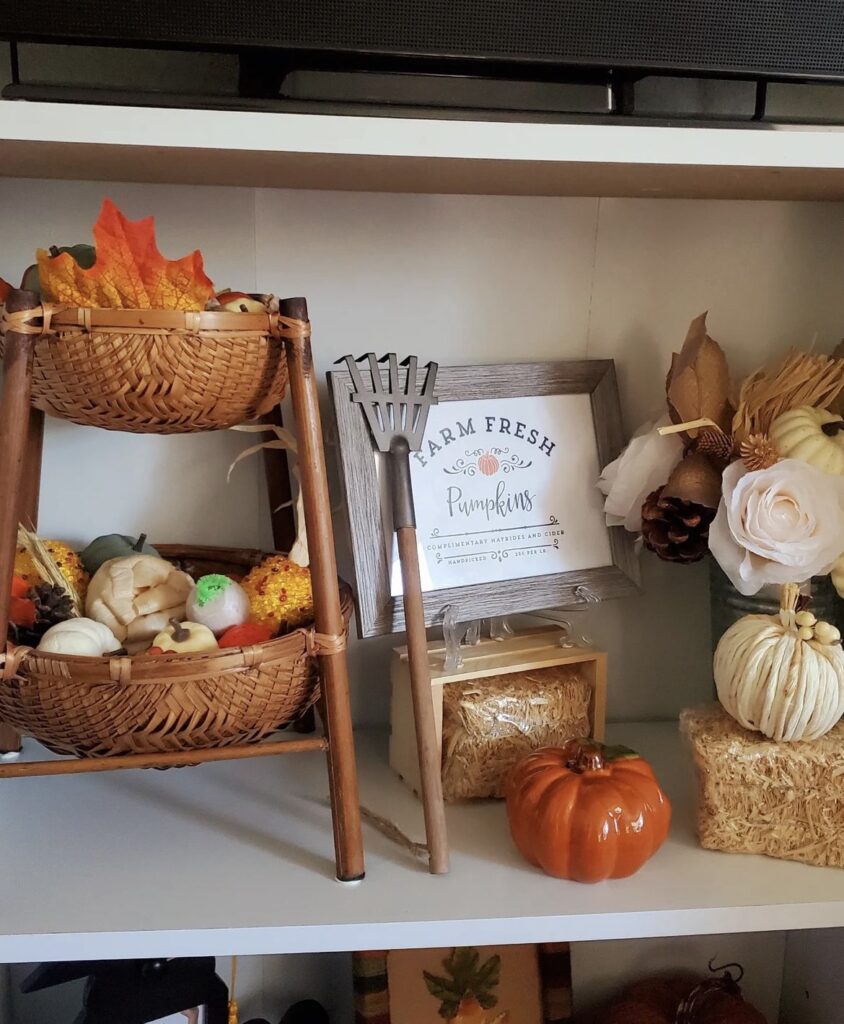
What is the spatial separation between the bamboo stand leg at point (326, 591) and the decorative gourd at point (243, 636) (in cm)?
5

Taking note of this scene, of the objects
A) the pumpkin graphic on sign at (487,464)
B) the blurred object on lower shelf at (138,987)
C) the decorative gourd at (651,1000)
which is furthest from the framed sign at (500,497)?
the decorative gourd at (651,1000)

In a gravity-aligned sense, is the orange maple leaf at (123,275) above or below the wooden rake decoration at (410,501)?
above

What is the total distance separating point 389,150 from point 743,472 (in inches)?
16.9

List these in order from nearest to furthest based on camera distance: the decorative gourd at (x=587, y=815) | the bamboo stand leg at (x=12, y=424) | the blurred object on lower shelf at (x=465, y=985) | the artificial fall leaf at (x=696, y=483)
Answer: the bamboo stand leg at (x=12, y=424), the decorative gourd at (x=587, y=815), the artificial fall leaf at (x=696, y=483), the blurred object on lower shelf at (x=465, y=985)

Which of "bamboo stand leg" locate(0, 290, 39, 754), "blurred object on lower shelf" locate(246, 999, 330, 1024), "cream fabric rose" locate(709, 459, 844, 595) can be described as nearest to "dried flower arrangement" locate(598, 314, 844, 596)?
"cream fabric rose" locate(709, 459, 844, 595)

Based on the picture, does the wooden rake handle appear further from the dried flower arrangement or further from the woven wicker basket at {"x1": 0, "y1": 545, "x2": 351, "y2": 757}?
the dried flower arrangement

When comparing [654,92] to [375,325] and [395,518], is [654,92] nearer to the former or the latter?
[375,325]

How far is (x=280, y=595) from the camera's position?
2.60 ft

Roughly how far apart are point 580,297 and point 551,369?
10 centimetres

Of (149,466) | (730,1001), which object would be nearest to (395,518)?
(149,466)

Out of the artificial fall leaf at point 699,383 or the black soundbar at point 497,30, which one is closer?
the black soundbar at point 497,30

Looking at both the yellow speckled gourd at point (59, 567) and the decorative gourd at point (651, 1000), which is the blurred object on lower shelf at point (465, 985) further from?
the yellow speckled gourd at point (59, 567)

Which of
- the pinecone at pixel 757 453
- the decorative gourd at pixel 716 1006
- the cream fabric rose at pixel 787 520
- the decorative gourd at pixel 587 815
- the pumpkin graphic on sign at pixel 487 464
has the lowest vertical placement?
the decorative gourd at pixel 716 1006

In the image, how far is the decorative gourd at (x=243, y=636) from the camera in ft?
2.47
